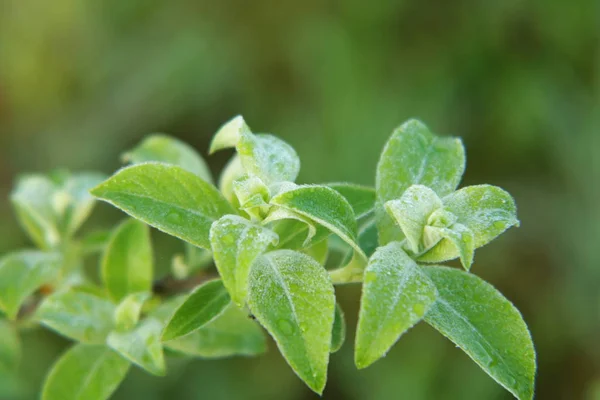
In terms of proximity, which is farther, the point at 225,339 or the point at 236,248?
the point at 225,339

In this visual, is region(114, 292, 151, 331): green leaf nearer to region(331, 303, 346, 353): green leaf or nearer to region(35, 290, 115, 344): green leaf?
region(35, 290, 115, 344): green leaf

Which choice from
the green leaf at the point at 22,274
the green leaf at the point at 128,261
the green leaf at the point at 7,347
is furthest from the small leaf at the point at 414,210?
the green leaf at the point at 7,347

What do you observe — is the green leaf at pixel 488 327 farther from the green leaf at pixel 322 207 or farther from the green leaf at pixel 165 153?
the green leaf at pixel 165 153

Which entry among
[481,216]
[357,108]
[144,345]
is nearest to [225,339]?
[144,345]

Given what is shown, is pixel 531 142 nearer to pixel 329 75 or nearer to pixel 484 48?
pixel 484 48

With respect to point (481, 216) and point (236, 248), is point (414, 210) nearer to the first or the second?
point (481, 216)

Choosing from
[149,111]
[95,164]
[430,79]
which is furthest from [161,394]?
[430,79]
